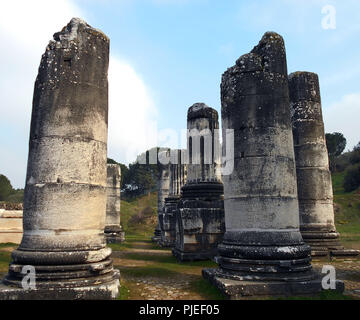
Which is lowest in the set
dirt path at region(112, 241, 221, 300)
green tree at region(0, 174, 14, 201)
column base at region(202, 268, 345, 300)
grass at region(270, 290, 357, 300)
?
dirt path at region(112, 241, 221, 300)

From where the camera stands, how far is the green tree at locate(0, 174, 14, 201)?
4712cm

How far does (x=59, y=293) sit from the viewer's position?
Result: 5410 millimetres

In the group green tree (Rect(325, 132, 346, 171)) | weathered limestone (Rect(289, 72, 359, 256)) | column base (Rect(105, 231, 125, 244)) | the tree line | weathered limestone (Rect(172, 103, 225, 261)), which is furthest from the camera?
green tree (Rect(325, 132, 346, 171))

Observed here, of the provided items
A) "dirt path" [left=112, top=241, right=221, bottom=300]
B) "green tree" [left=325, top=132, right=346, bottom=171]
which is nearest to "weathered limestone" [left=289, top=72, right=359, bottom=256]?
"dirt path" [left=112, top=241, right=221, bottom=300]

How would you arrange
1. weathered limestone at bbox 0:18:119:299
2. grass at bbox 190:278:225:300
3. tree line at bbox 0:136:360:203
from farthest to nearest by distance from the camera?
1. tree line at bbox 0:136:360:203
2. grass at bbox 190:278:225:300
3. weathered limestone at bbox 0:18:119:299

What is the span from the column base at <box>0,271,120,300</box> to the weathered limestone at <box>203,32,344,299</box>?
87.9 inches

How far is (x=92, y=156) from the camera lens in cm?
645

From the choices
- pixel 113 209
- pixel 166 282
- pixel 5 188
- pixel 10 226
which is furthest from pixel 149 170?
pixel 166 282

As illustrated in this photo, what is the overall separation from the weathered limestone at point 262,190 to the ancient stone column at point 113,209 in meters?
13.9

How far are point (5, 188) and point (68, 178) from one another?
48.5m

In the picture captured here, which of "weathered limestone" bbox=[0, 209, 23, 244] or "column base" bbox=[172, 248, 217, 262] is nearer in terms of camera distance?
"column base" bbox=[172, 248, 217, 262]

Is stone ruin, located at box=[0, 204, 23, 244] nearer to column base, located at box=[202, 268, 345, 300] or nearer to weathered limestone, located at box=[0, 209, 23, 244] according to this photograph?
weathered limestone, located at box=[0, 209, 23, 244]

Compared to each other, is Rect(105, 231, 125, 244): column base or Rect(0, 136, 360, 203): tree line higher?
Rect(0, 136, 360, 203): tree line
